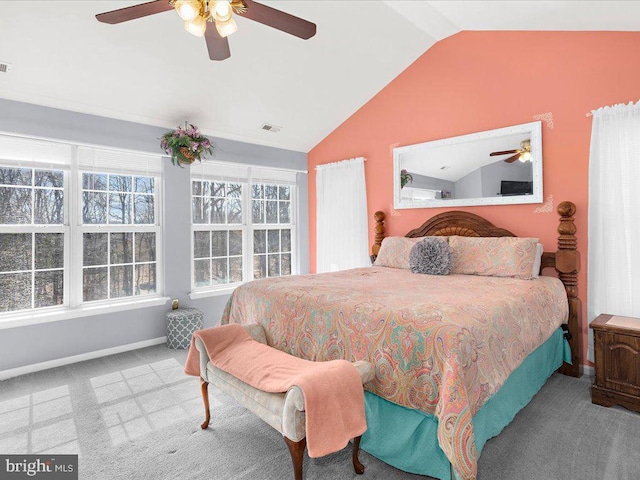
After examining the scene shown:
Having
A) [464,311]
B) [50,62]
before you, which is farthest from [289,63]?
[464,311]

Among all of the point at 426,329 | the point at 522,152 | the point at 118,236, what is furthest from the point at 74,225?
the point at 522,152

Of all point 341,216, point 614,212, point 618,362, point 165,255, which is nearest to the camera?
point 618,362

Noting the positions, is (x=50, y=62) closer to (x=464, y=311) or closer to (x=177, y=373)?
(x=177, y=373)

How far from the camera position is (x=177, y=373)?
3182 millimetres

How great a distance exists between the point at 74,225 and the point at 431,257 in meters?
3.38

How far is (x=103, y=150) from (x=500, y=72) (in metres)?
3.99

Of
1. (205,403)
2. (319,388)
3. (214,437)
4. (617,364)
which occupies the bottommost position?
(214,437)

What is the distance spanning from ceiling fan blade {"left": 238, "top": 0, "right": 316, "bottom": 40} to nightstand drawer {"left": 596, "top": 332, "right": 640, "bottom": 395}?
2756 mm

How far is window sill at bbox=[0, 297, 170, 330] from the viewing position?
10.4ft

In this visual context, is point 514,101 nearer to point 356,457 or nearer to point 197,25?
point 197,25

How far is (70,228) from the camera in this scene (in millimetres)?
3502

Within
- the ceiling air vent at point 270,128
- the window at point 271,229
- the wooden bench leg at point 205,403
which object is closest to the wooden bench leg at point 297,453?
the wooden bench leg at point 205,403

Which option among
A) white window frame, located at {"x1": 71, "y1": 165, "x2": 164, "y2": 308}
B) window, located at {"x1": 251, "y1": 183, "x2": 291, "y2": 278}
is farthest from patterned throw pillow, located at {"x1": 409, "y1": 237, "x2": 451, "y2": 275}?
white window frame, located at {"x1": 71, "y1": 165, "x2": 164, "y2": 308}

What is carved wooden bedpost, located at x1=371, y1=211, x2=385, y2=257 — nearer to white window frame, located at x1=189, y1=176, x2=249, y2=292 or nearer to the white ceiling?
the white ceiling
